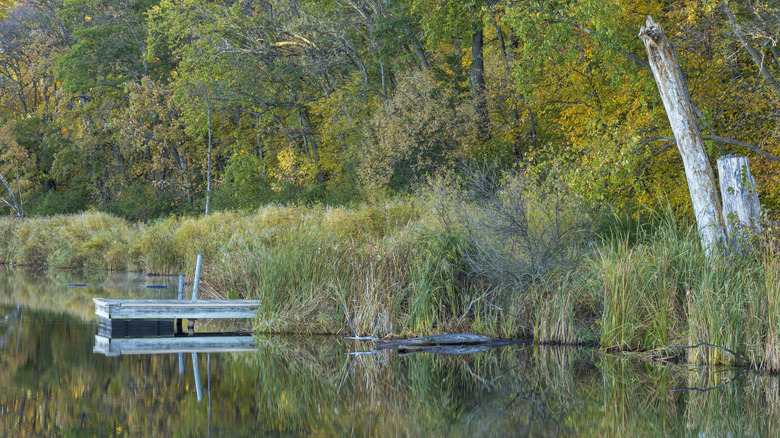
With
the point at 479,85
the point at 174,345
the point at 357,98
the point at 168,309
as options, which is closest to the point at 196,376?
the point at 174,345

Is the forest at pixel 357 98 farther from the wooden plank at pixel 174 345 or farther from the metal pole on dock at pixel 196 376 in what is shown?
the metal pole on dock at pixel 196 376

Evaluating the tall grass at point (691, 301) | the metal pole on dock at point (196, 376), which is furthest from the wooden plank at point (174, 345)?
the tall grass at point (691, 301)

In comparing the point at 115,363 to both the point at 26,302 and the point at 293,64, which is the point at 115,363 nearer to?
the point at 26,302

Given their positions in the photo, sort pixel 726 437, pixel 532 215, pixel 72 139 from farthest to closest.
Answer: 1. pixel 72 139
2. pixel 532 215
3. pixel 726 437

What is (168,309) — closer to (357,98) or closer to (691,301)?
(691,301)

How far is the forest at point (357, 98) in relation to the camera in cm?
1435

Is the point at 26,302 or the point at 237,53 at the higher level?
the point at 237,53

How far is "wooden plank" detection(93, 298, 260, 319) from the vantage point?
11.3 metres

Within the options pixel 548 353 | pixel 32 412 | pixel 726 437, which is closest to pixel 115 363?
pixel 32 412

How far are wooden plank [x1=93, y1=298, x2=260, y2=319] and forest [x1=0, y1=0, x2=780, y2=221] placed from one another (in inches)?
210

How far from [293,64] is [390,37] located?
692 centimetres

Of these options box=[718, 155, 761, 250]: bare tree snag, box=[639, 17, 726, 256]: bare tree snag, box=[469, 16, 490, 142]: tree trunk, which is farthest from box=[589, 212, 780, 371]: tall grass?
box=[469, 16, 490, 142]: tree trunk

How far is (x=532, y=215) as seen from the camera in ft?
37.3

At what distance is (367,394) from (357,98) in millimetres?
20182
